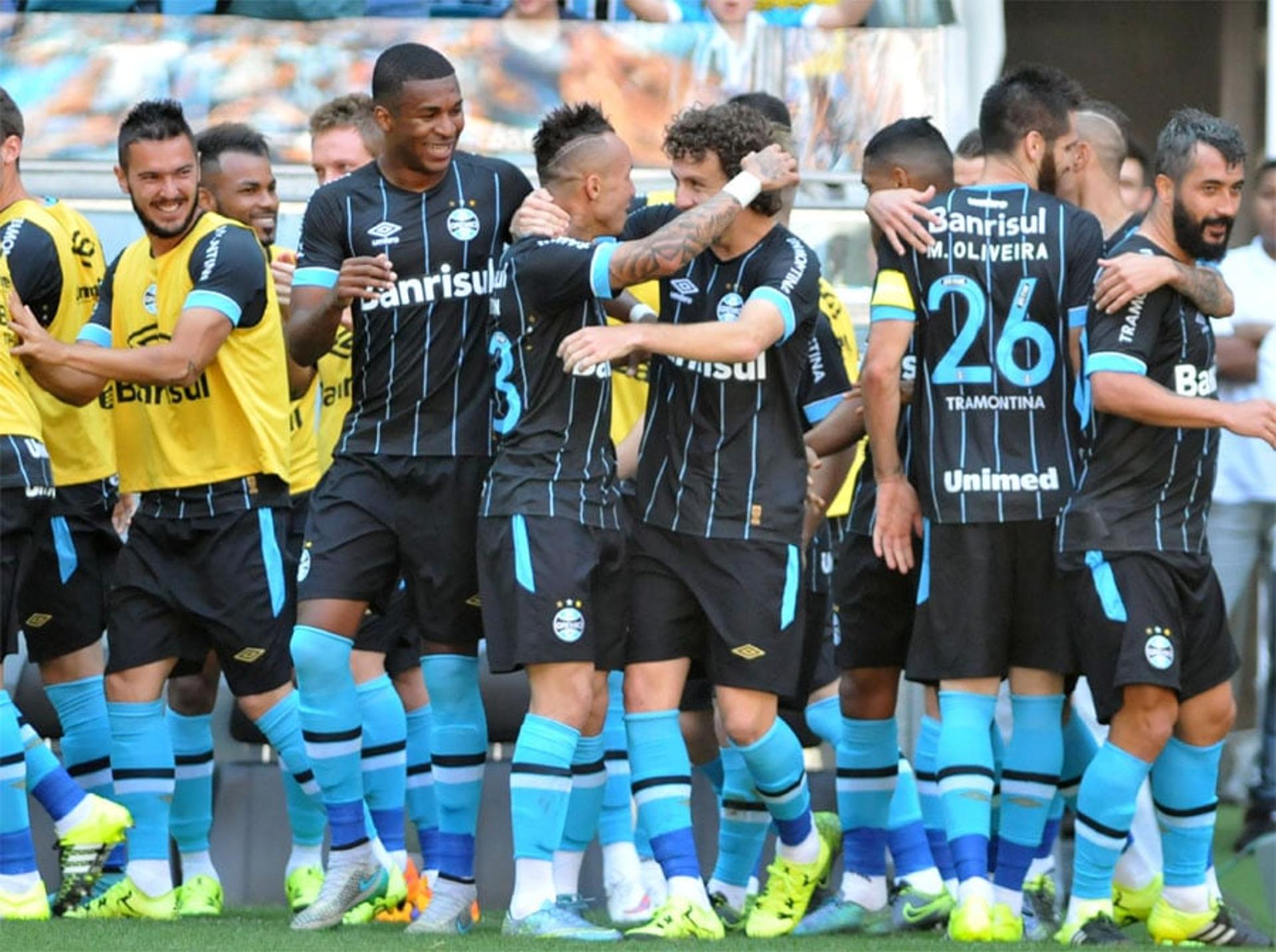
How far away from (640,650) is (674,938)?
757 mm

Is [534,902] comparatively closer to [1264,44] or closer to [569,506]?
[569,506]

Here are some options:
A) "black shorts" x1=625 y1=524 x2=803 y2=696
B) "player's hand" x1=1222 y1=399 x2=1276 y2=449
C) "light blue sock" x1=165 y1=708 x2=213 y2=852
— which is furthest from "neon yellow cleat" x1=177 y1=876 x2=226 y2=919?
"player's hand" x1=1222 y1=399 x2=1276 y2=449

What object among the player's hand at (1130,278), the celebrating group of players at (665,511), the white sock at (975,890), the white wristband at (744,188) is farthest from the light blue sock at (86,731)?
the player's hand at (1130,278)

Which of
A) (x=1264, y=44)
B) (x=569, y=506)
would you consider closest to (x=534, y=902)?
(x=569, y=506)

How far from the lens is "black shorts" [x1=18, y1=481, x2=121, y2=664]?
25.2 feet

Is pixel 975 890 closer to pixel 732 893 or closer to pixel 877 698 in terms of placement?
pixel 877 698

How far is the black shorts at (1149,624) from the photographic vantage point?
6371mm

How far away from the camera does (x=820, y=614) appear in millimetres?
7578

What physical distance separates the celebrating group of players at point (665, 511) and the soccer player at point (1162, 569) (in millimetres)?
12

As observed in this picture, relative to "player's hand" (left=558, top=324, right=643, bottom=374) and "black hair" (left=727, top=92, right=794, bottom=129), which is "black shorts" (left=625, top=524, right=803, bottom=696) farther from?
"black hair" (left=727, top=92, right=794, bottom=129)

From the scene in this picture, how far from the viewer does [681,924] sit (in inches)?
255

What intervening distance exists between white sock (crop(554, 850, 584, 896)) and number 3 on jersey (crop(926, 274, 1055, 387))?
1647mm

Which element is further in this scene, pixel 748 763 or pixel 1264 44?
pixel 1264 44

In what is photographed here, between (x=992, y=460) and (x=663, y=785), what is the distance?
1.21m
